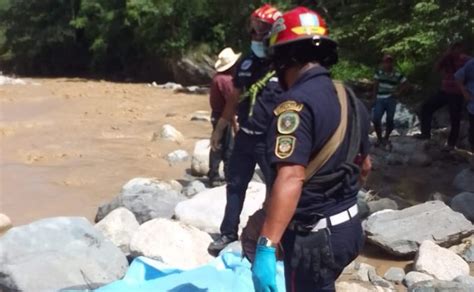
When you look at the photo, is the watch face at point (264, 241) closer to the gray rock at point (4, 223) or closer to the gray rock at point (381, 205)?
the gray rock at point (381, 205)

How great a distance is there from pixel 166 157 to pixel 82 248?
6338mm

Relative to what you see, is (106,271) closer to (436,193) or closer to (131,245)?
(131,245)

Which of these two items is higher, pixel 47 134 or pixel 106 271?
pixel 106 271

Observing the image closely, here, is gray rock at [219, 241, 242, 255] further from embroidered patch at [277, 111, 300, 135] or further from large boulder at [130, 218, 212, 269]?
embroidered patch at [277, 111, 300, 135]

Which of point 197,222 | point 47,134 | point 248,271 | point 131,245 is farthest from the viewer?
point 47,134

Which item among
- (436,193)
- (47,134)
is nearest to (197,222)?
(436,193)

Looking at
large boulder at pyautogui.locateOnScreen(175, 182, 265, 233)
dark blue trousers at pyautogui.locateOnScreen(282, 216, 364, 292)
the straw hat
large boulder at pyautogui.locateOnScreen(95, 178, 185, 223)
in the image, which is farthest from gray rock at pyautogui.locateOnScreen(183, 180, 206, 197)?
dark blue trousers at pyautogui.locateOnScreen(282, 216, 364, 292)

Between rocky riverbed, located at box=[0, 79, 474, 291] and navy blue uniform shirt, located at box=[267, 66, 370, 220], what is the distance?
2466 mm

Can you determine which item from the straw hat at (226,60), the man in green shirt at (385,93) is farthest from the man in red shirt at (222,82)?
the man in green shirt at (385,93)

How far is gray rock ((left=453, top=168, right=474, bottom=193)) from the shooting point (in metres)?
9.37

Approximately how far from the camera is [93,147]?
13672 mm

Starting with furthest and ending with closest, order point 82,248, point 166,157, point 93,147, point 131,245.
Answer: point 93,147 < point 166,157 < point 131,245 < point 82,248

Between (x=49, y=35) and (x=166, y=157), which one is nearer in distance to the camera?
(x=166, y=157)

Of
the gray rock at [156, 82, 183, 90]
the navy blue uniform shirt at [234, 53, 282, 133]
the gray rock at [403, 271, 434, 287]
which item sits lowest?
the gray rock at [156, 82, 183, 90]
